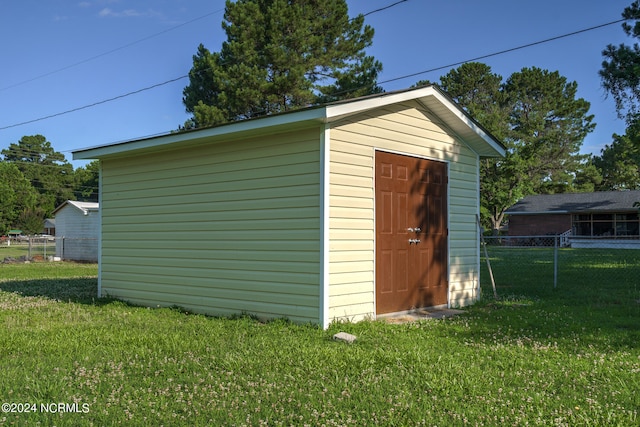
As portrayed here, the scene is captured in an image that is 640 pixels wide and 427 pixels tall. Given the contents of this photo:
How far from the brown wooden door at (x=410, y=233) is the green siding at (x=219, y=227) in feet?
3.72

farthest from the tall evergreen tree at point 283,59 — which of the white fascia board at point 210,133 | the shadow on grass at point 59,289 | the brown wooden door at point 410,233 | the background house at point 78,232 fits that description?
the brown wooden door at point 410,233

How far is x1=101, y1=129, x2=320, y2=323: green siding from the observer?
6.51 m

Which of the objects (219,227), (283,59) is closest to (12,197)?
(283,59)

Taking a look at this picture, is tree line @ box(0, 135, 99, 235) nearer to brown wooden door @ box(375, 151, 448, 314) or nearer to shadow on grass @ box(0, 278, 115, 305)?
shadow on grass @ box(0, 278, 115, 305)

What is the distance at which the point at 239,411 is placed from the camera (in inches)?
135

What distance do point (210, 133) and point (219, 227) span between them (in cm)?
133

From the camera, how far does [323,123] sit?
20.7 feet

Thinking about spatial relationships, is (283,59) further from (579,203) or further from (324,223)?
(579,203)

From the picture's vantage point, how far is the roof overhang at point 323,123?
20.5 feet

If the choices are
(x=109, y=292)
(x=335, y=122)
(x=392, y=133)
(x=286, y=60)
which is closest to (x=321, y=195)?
(x=335, y=122)

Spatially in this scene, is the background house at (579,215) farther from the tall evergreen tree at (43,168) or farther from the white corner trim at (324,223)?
the tall evergreen tree at (43,168)

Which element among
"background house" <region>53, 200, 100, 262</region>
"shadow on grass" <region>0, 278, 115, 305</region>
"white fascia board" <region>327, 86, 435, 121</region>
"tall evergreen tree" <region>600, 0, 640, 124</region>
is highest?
"tall evergreen tree" <region>600, 0, 640, 124</region>

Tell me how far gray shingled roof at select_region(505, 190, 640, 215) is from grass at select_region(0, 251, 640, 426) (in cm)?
2884

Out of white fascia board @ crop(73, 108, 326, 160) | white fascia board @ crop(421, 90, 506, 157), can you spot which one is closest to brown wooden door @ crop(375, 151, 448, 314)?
white fascia board @ crop(421, 90, 506, 157)
